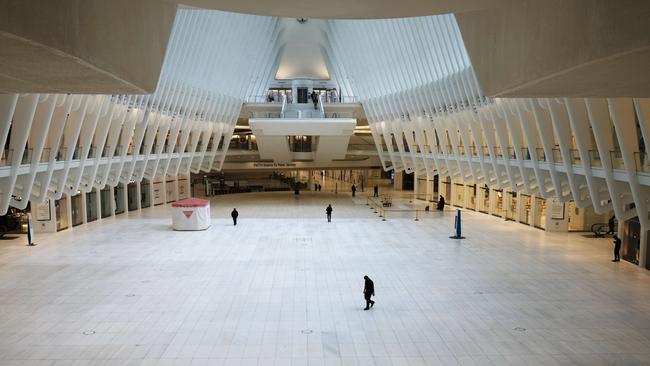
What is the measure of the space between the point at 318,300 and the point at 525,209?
19428 mm

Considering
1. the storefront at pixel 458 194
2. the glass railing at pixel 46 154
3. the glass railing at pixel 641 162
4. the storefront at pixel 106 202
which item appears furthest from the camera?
the storefront at pixel 458 194

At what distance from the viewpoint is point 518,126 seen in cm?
2436

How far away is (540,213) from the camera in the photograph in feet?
95.3

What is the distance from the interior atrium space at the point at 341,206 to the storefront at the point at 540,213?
14cm

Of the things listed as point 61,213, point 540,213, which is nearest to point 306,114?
point 61,213

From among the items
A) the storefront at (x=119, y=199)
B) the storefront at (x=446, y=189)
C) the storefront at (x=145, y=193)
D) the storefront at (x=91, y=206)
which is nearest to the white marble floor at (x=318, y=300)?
the storefront at (x=91, y=206)

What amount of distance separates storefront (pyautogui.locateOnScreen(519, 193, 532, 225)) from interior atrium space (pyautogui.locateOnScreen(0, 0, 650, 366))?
12 centimetres

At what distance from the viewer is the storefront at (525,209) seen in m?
30.2

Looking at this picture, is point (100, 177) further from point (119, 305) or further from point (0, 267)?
point (119, 305)

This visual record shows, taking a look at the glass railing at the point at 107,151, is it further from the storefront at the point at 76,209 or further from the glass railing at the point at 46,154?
A: the glass railing at the point at 46,154

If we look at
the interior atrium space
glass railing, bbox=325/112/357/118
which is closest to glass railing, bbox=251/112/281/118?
the interior atrium space

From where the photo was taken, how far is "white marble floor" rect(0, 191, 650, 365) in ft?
38.2

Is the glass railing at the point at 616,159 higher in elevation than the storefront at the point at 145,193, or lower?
higher

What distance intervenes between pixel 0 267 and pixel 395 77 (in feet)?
83.6
